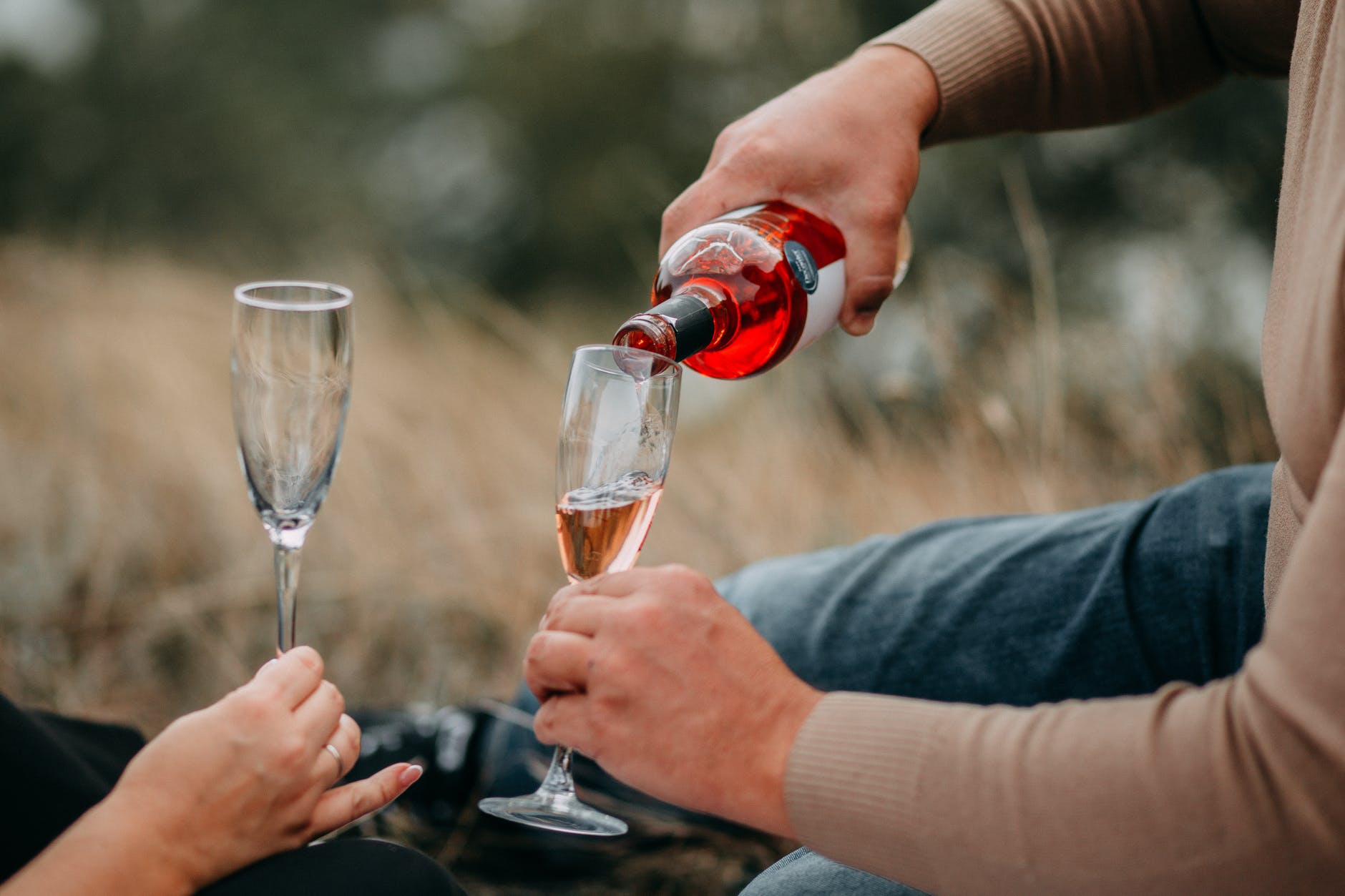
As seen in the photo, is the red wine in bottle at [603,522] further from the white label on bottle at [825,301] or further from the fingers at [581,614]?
the white label on bottle at [825,301]

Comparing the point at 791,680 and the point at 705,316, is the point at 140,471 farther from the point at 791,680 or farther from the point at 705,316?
the point at 791,680

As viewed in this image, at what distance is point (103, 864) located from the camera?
79 cm

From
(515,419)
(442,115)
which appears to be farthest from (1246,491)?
(442,115)

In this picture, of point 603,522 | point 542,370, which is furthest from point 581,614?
point 542,370

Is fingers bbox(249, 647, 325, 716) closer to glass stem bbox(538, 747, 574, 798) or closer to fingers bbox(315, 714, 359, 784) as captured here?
fingers bbox(315, 714, 359, 784)

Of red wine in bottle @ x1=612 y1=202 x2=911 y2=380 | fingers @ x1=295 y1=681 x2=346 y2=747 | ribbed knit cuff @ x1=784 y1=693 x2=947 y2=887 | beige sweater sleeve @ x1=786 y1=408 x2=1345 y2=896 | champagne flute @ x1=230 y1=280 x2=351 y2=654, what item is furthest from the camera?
red wine in bottle @ x1=612 y1=202 x2=911 y2=380

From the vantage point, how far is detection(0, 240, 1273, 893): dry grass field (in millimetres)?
2230

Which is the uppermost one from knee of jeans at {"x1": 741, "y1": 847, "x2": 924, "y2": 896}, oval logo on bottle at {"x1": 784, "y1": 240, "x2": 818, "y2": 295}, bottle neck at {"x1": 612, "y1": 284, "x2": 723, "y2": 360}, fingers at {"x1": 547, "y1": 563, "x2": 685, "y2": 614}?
oval logo on bottle at {"x1": 784, "y1": 240, "x2": 818, "y2": 295}

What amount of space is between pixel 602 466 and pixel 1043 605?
1.83 ft

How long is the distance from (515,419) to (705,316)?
2110 mm

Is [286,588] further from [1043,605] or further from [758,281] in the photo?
[1043,605]

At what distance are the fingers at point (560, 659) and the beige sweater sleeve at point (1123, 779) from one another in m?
0.15

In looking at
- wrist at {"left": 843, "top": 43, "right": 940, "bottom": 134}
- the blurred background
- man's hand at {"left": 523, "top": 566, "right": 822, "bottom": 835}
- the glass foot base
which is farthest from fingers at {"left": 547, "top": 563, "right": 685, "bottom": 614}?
the blurred background

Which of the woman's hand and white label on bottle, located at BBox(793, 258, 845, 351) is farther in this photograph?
white label on bottle, located at BBox(793, 258, 845, 351)
